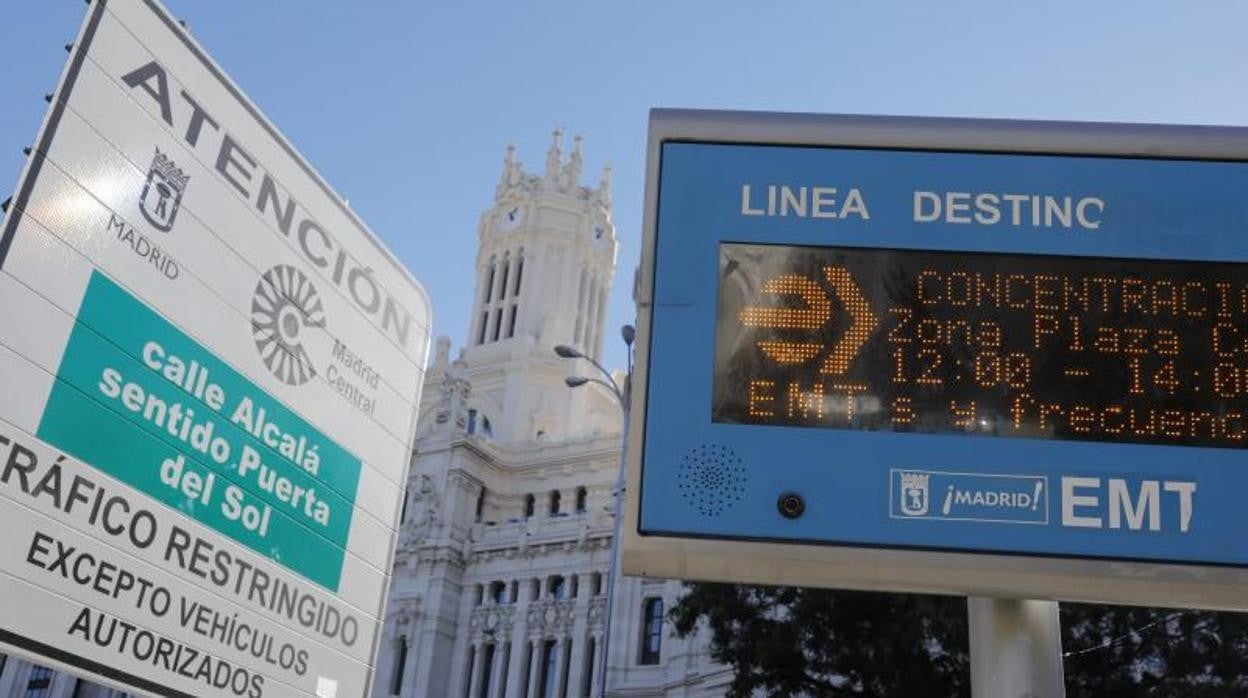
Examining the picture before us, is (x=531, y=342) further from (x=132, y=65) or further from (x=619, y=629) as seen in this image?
(x=132, y=65)

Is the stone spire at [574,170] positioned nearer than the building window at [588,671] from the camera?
No

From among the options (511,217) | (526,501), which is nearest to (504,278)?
(511,217)

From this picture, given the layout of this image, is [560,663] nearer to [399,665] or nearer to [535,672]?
[535,672]

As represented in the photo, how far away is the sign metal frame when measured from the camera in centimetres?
505

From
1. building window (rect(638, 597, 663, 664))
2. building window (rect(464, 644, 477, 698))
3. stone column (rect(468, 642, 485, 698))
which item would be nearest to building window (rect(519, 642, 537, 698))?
stone column (rect(468, 642, 485, 698))

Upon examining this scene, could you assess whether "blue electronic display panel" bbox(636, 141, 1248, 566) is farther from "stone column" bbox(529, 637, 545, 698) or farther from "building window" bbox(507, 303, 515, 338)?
"building window" bbox(507, 303, 515, 338)

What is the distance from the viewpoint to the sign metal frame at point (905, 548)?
5055mm

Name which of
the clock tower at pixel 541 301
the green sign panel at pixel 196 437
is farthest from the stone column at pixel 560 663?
the green sign panel at pixel 196 437

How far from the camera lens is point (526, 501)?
66.9 metres

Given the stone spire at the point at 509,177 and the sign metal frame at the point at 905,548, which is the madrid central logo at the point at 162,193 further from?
the stone spire at the point at 509,177

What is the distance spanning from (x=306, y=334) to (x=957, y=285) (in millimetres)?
2652

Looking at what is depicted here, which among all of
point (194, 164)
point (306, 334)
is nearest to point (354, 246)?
point (306, 334)

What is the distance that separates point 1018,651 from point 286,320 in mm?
3248

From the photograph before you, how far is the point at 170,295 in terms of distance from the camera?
4465 mm
